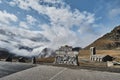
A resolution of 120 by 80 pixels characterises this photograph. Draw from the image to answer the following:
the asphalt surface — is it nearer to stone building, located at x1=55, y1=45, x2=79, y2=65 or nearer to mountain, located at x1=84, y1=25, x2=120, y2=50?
stone building, located at x1=55, y1=45, x2=79, y2=65

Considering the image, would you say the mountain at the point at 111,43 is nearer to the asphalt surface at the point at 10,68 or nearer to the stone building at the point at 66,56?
the stone building at the point at 66,56

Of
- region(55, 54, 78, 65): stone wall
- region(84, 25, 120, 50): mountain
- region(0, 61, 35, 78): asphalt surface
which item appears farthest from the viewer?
region(84, 25, 120, 50): mountain

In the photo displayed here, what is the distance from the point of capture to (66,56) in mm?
39812

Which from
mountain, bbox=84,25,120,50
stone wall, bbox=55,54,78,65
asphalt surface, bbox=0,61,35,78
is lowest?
asphalt surface, bbox=0,61,35,78

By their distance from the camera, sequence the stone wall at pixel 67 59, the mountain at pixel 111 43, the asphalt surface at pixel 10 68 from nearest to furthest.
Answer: the asphalt surface at pixel 10 68
the stone wall at pixel 67 59
the mountain at pixel 111 43

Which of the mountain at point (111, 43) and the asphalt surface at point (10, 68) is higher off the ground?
the mountain at point (111, 43)

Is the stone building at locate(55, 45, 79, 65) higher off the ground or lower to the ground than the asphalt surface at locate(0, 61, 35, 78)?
higher

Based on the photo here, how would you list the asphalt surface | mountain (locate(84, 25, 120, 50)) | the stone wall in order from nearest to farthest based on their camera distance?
the asphalt surface, the stone wall, mountain (locate(84, 25, 120, 50))

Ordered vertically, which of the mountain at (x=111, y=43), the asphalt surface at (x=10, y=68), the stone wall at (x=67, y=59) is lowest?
the asphalt surface at (x=10, y=68)

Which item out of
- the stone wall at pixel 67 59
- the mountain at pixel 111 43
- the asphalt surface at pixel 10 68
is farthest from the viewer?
the mountain at pixel 111 43

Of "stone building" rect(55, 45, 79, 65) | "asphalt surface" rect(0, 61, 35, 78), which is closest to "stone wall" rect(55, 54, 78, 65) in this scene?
"stone building" rect(55, 45, 79, 65)

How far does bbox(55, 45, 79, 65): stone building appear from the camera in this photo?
128 feet

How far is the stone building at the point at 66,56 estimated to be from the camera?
38.9 metres

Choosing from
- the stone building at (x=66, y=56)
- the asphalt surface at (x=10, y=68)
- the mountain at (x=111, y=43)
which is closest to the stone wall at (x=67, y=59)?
the stone building at (x=66, y=56)
